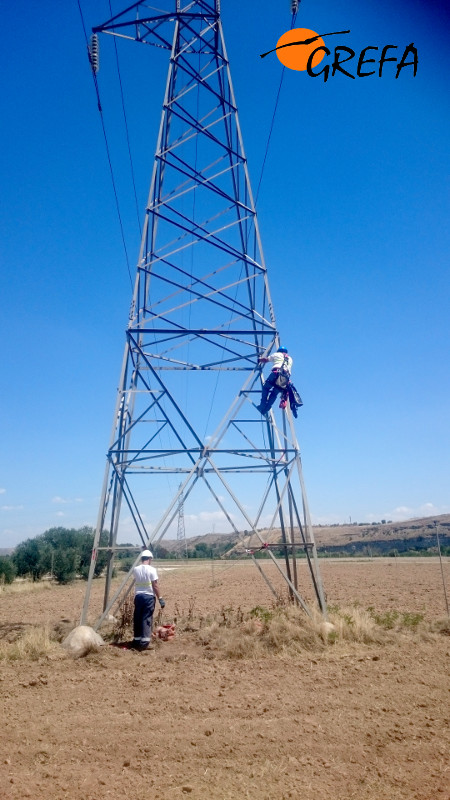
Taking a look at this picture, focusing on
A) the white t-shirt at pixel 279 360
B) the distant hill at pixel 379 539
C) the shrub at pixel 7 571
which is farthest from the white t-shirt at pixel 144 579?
the distant hill at pixel 379 539

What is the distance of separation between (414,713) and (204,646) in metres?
4.30

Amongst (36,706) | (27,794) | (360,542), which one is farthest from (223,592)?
(360,542)

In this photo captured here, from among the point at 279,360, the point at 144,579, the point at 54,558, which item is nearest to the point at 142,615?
the point at 144,579

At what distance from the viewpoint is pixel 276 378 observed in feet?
35.2

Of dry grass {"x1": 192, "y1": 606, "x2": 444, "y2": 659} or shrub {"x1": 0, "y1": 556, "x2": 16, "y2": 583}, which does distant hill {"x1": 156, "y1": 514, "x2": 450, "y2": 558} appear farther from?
dry grass {"x1": 192, "y1": 606, "x2": 444, "y2": 659}

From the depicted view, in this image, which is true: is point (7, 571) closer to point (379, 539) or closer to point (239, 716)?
point (239, 716)

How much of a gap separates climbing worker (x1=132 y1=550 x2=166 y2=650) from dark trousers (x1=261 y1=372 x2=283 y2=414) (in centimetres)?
391

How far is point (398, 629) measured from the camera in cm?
999

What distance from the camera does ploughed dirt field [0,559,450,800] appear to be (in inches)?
168

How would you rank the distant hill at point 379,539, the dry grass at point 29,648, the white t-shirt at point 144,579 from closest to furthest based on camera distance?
1. the dry grass at point 29,648
2. the white t-shirt at point 144,579
3. the distant hill at point 379,539

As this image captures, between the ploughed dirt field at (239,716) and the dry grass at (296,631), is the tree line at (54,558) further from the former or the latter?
the ploughed dirt field at (239,716)

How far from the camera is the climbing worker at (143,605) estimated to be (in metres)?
9.01

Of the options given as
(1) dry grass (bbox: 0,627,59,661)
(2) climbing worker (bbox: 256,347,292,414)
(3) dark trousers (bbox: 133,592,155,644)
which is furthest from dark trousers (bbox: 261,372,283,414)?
(1) dry grass (bbox: 0,627,59,661)

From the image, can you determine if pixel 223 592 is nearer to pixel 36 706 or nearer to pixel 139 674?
pixel 139 674
